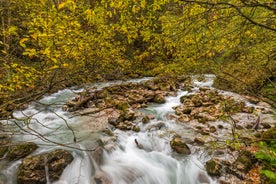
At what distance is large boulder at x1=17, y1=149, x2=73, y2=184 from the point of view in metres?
4.18

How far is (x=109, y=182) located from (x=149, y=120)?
10.1ft

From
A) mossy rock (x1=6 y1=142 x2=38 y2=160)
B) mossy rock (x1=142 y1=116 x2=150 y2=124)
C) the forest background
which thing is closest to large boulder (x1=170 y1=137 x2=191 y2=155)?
mossy rock (x1=142 y1=116 x2=150 y2=124)

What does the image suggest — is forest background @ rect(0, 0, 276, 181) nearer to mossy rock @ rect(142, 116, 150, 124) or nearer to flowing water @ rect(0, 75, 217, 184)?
flowing water @ rect(0, 75, 217, 184)

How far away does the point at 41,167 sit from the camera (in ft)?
14.2

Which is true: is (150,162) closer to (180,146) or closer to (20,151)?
(180,146)

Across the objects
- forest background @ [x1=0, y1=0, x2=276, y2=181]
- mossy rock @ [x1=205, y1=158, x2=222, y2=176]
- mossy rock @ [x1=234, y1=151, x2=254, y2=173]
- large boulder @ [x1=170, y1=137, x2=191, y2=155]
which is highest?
forest background @ [x1=0, y1=0, x2=276, y2=181]

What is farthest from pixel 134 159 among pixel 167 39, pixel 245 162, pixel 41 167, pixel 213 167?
pixel 167 39

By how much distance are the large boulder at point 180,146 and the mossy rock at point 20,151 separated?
3.63 m

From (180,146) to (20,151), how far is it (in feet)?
13.1

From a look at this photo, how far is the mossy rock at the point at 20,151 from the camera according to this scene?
4.68 meters

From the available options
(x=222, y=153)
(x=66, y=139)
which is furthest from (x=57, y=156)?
(x=222, y=153)

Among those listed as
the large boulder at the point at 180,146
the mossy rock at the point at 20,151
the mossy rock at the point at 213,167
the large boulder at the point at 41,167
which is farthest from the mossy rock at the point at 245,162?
the mossy rock at the point at 20,151

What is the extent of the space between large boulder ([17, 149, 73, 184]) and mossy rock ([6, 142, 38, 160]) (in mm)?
394

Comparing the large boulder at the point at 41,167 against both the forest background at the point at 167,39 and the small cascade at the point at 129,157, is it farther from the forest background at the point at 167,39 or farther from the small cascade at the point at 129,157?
the forest background at the point at 167,39
